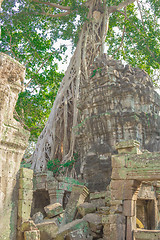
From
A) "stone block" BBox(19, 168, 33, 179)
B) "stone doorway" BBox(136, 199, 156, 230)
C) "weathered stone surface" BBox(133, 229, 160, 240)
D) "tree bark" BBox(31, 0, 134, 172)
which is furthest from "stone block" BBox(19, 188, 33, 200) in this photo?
"tree bark" BBox(31, 0, 134, 172)

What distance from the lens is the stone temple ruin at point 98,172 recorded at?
445 centimetres

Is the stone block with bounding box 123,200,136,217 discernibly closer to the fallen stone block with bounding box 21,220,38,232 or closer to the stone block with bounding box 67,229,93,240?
the stone block with bounding box 67,229,93,240

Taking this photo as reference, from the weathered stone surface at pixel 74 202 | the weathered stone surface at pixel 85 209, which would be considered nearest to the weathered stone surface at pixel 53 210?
the weathered stone surface at pixel 74 202

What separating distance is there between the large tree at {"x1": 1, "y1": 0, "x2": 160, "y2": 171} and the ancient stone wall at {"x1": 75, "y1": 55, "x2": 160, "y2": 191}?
1254 mm

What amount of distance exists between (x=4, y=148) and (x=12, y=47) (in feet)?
35.8

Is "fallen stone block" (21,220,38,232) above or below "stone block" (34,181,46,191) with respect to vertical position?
below

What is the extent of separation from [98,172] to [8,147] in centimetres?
534

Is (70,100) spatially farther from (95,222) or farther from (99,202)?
(95,222)

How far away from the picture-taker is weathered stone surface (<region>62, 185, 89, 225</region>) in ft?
23.7

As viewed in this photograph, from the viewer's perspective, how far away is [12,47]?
1420 cm

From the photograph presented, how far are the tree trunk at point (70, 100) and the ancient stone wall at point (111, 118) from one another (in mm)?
1216

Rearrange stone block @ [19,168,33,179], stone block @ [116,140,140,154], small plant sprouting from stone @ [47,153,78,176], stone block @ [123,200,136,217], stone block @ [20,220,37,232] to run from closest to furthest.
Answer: stone block @ [20,220,37,232] → stone block @ [19,168,33,179] → stone block @ [123,200,136,217] → stone block @ [116,140,140,154] → small plant sprouting from stone @ [47,153,78,176]

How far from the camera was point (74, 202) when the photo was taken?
757 cm

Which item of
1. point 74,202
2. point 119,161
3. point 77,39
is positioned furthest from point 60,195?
point 77,39
